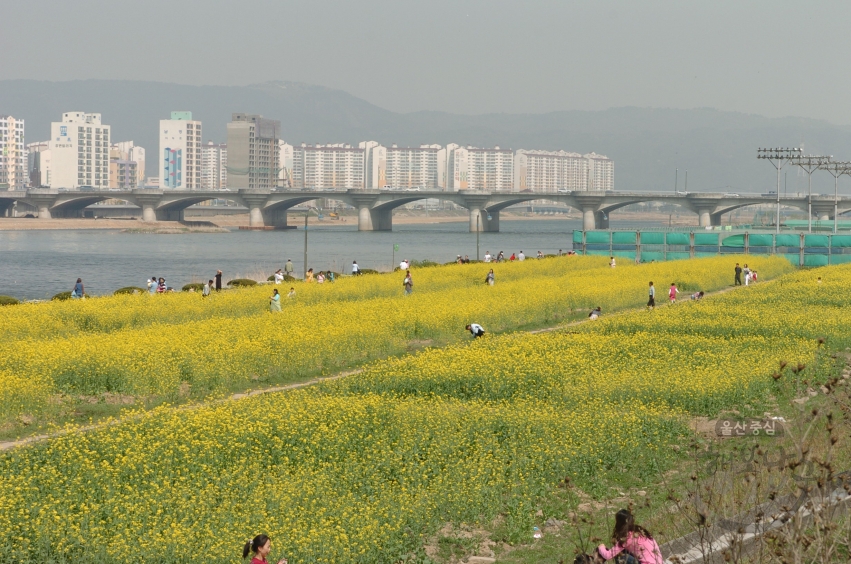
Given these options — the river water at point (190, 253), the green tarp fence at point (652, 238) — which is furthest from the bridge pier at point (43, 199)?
the green tarp fence at point (652, 238)

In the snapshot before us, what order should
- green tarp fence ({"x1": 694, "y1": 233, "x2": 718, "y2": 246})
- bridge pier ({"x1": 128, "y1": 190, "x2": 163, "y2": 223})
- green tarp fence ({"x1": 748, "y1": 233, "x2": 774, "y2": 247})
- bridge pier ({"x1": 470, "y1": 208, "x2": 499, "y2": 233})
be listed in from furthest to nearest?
bridge pier ({"x1": 470, "y1": 208, "x2": 499, "y2": 233})
bridge pier ({"x1": 128, "y1": 190, "x2": 163, "y2": 223})
green tarp fence ({"x1": 694, "y1": 233, "x2": 718, "y2": 246})
green tarp fence ({"x1": 748, "y1": 233, "x2": 774, "y2": 247})

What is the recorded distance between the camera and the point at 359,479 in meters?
14.6

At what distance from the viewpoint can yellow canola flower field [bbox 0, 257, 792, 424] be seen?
2255 centimetres

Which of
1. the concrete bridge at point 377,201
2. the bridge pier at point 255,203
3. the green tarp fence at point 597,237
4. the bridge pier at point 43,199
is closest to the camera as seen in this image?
the green tarp fence at point 597,237

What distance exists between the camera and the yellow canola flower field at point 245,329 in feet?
74.0

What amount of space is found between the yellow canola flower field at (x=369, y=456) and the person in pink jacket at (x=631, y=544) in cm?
313

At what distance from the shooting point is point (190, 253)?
106875mm

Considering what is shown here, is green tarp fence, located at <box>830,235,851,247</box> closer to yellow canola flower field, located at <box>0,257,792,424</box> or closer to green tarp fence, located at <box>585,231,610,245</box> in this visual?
Result: green tarp fence, located at <box>585,231,610,245</box>

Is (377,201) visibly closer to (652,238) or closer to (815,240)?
(652,238)

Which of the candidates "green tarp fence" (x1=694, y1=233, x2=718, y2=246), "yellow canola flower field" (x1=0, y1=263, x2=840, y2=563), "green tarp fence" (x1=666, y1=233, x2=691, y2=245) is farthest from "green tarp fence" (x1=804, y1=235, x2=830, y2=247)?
"yellow canola flower field" (x1=0, y1=263, x2=840, y2=563)

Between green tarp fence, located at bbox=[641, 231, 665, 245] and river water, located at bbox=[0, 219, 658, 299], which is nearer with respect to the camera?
river water, located at bbox=[0, 219, 658, 299]

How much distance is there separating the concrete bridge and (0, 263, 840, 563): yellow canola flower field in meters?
122

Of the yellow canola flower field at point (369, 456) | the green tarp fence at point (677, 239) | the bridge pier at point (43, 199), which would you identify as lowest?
the yellow canola flower field at point (369, 456)

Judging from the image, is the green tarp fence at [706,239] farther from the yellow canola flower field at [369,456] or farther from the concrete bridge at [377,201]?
the concrete bridge at [377,201]
